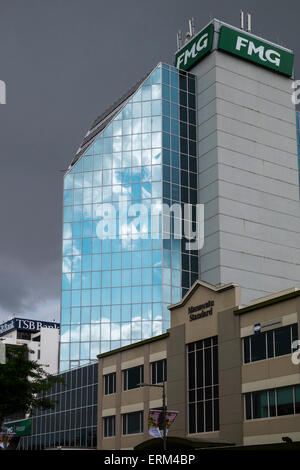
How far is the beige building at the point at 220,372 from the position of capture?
50.4 meters

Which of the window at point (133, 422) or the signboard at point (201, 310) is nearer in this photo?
the signboard at point (201, 310)

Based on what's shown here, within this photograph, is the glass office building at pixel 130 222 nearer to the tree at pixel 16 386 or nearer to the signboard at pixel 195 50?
the signboard at pixel 195 50

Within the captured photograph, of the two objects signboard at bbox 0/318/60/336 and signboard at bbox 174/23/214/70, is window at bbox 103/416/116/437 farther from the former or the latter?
signboard at bbox 0/318/60/336

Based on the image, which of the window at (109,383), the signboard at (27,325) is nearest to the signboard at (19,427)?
the window at (109,383)

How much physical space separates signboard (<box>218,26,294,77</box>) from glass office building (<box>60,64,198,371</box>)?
26.6 ft

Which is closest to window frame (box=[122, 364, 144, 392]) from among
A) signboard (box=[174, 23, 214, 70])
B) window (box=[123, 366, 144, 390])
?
window (box=[123, 366, 144, 390])

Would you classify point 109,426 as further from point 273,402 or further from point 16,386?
point 273,402

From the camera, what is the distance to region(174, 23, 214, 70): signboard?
11150 centimetres

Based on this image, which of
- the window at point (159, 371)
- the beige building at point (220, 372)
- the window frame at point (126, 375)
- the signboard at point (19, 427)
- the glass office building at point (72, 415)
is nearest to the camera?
the beige building at point (220, 372)

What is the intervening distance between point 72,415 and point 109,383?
27105 millimetres

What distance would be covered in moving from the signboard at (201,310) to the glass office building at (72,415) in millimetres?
32227

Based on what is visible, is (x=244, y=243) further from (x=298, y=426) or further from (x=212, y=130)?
(x=298, y=426)

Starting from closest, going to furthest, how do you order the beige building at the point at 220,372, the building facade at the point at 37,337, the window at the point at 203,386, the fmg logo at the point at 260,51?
the beige building at the point at 220,372 < the window at the point at 203,386 < the fmg logo at the point at 260,51 < the building facade at the point at 37,337

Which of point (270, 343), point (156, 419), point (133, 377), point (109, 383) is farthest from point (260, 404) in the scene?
point (109, 383)
